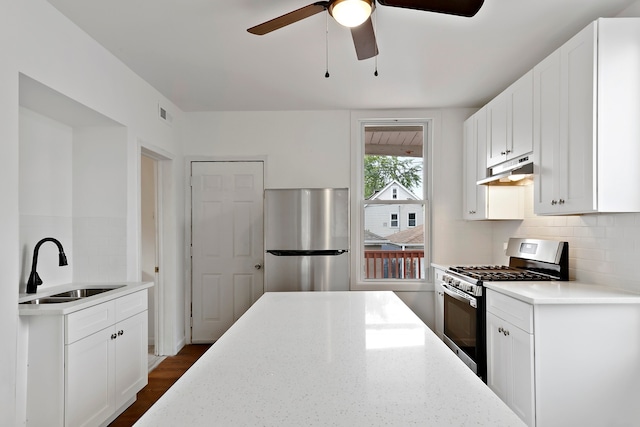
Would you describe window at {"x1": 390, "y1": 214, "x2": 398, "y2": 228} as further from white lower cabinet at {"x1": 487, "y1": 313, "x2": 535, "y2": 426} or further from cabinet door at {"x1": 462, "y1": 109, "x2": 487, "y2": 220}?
white lower cabinet at {"x1": 487, "y1": 313, "x2": 535, "y2": 426}

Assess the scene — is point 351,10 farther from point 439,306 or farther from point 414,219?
point 439,306

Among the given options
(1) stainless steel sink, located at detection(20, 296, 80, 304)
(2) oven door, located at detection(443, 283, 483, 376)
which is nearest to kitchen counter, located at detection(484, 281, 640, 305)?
(2) oven door, located at detection(443, 283, 483, 376)

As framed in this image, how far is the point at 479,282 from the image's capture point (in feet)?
9.09

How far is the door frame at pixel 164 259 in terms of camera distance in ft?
13.0

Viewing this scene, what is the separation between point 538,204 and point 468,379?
1948 millimetres

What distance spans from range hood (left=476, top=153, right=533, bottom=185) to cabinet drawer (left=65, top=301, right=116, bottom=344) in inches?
115

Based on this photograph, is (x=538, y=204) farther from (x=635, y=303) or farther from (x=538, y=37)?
(x=538, y=37)

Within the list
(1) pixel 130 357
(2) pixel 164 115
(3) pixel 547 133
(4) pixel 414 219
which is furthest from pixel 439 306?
(2) pixel 164 115

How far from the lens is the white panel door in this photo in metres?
4.24

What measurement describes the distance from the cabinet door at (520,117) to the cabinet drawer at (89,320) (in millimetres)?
3016

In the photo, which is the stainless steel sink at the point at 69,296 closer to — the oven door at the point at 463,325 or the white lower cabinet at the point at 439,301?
the oven door at the point at 463,325

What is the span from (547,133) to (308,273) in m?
2.18

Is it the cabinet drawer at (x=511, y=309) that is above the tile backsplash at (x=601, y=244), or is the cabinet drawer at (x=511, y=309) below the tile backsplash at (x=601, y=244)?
below

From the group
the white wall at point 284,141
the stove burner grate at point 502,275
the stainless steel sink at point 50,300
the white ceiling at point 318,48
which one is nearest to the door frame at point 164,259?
the white wall at point 284,141
